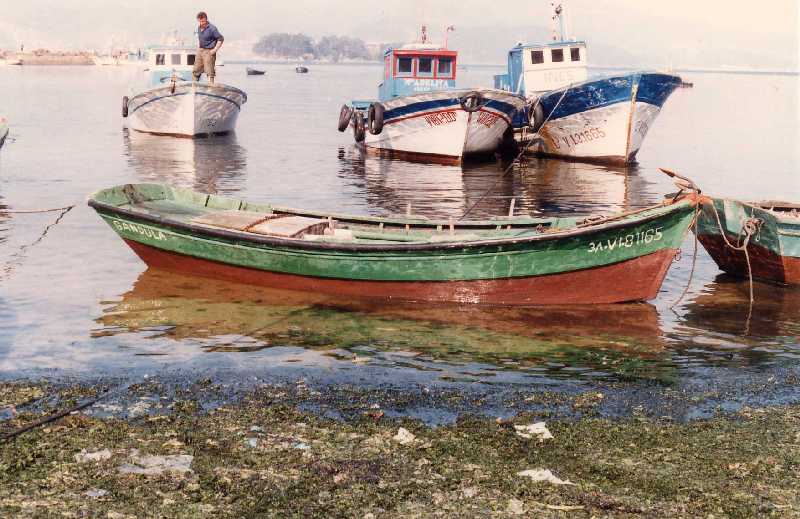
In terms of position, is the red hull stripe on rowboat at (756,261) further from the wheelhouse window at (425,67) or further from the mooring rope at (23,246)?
the wheelhouse window at (425,67)

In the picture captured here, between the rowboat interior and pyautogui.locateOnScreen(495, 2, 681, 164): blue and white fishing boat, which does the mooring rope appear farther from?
pyautogui.locateOnScreen(495, 2, 681, 164): blue and white fishing boat

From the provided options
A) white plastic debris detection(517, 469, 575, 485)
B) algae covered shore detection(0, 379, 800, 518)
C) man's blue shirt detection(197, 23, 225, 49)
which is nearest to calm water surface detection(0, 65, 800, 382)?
algae covered shore detection(0, 379, 800, 518)

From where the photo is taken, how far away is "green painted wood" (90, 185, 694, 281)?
39.8 feet

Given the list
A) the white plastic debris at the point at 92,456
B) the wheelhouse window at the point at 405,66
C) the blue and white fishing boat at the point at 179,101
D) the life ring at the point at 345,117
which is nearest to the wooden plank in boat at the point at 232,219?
the white plastic debris at the point at 92,456

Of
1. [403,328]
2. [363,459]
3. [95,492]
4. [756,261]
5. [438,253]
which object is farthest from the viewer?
[756,261]

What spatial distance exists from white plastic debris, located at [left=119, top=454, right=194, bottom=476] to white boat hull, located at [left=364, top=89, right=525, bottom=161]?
21951 millimetres

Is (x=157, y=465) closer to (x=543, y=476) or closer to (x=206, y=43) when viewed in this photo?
(x=543, y=476)

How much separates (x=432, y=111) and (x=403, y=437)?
2239 centimetres

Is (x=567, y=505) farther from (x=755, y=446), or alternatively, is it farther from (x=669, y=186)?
(x=669, y=186)

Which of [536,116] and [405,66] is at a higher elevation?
[405,66]

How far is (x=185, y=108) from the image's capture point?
36.1m

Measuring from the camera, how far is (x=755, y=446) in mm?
7691

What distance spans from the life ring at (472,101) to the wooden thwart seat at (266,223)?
575 inches

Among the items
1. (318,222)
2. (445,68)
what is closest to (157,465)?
(318,222)
